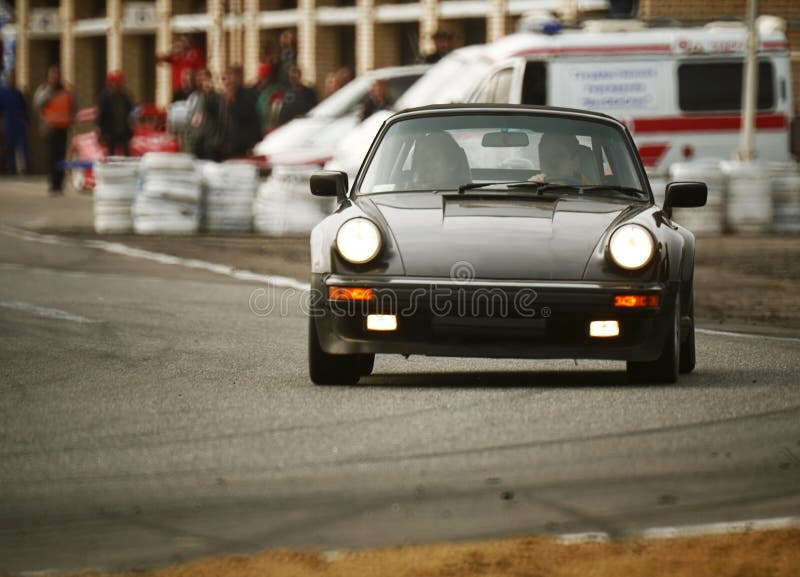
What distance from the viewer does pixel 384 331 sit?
8680mm

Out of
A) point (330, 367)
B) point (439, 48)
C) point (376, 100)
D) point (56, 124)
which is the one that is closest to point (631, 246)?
point (330, 367)

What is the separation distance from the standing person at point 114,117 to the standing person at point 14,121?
6145 mm

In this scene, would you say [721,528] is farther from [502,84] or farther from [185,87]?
[185,87]

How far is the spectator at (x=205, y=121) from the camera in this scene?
31406 millimetres

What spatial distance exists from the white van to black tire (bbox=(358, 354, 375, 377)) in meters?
12.4

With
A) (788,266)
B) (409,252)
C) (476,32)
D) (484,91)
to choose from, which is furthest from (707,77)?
(476,32)

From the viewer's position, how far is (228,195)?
23.4 m

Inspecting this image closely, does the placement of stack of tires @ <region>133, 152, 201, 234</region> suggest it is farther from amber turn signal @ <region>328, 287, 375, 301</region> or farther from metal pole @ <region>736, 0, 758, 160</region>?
amber turn signal @ <region>328, 287, 375, 301</region>

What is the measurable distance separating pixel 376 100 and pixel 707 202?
14.3 feet

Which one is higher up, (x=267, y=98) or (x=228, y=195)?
(x=267, y=98)

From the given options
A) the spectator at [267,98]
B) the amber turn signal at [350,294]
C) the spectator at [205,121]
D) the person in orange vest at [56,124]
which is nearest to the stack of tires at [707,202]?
the spectator at [267,98]

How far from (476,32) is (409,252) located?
34.8 m

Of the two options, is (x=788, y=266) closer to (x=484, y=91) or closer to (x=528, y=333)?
(x=484, y=91)

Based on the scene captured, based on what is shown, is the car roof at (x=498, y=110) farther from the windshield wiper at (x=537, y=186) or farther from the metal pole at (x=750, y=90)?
the metal pole at (x=750, y=90)
